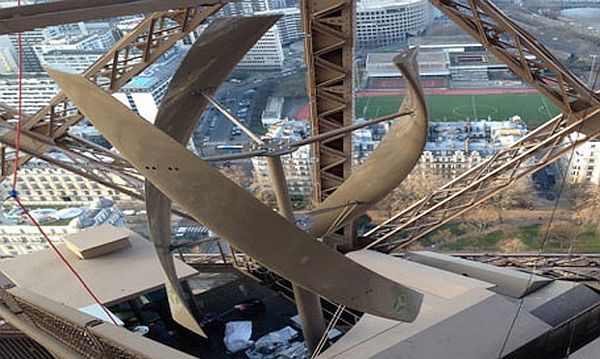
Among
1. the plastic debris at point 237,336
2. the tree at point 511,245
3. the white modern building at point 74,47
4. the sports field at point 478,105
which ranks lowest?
the tree at point 511,245

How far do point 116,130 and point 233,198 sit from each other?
72 cm

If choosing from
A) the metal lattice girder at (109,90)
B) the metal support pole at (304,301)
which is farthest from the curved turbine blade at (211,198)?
the metal lattice girder at (109,90)

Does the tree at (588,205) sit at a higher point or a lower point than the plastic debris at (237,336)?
higher

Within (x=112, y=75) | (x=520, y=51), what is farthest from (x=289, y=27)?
(x=520, y=51)

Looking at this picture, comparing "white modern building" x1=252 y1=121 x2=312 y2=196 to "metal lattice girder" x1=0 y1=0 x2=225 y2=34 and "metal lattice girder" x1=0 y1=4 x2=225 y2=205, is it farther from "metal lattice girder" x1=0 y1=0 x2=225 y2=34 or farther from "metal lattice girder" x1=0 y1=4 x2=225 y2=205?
"metal lattice girder" x1=0 y1=0 x2=225 y2=34

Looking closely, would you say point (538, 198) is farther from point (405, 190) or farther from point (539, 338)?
point (539, 338)

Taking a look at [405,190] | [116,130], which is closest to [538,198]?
[405,190]

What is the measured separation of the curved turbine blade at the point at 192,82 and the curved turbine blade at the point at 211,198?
1045 mm

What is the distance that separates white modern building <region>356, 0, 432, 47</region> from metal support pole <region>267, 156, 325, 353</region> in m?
4.25

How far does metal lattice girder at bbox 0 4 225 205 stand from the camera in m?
5.34

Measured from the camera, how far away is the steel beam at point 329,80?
5677 millimetres

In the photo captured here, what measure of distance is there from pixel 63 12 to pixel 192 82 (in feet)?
4.81

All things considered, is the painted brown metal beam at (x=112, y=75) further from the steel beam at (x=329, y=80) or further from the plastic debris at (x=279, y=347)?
the plastic debris at (x=279, y=347)

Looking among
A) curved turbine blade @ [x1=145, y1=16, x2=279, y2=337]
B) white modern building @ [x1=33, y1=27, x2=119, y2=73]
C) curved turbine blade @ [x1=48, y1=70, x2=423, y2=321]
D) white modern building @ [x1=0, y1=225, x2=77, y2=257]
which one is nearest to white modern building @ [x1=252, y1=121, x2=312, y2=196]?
white modern building @ [x1=33, y1=27, x2=119, y2=73]
